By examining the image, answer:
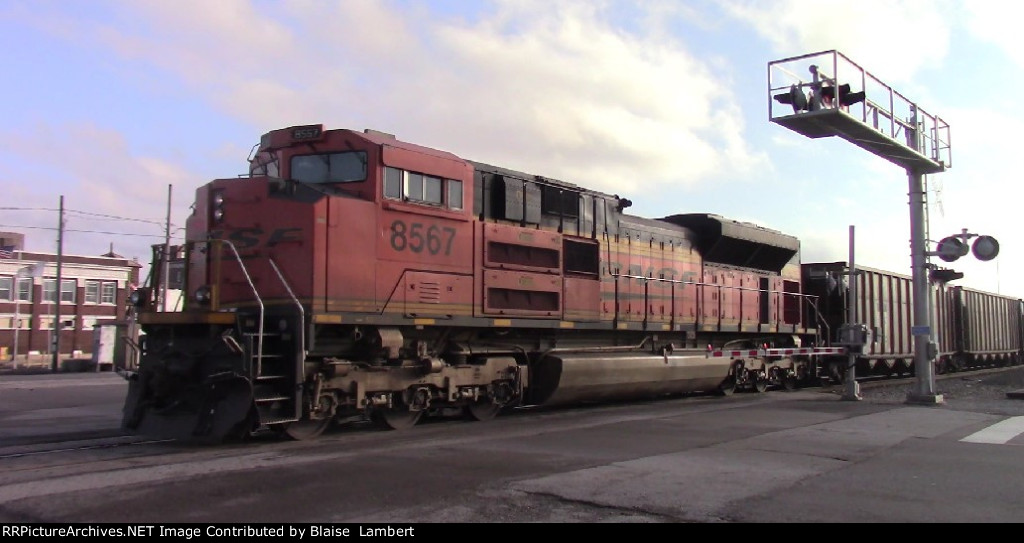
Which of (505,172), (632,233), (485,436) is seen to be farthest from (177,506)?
(632,233)

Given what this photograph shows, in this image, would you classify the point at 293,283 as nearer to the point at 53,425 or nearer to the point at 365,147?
the point at 365,147

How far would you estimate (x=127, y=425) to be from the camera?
9.78 meters

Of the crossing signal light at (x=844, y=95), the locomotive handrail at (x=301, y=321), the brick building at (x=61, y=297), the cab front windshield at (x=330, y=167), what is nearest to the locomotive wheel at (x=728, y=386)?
the crossing signal light at (x=844, y=95)

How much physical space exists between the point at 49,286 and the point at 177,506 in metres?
59.1

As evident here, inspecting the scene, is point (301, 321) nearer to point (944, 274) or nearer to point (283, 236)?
point (283, 236)

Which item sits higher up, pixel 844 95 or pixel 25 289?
pixel 844 95

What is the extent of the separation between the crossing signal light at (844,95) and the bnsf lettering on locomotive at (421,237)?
769cm

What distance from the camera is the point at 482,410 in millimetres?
12523

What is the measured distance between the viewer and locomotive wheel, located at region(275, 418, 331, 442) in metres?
10.1

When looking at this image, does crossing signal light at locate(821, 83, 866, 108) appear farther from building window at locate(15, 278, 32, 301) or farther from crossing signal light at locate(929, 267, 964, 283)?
building window at locate(15, 278, 32, 301)

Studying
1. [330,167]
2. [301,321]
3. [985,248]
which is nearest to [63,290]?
[330,167]

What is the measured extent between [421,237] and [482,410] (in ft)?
10.5

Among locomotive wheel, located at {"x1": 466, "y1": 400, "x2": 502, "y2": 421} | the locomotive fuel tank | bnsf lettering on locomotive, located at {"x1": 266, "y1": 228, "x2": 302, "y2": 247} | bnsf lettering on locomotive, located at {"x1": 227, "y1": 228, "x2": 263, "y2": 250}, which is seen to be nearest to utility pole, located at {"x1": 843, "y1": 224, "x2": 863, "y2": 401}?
the locomotive fuel tank
